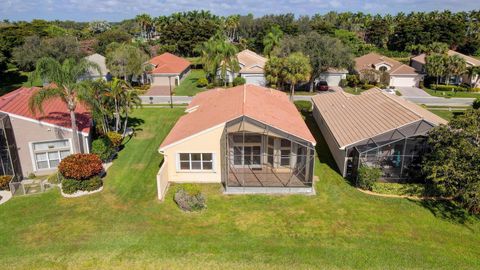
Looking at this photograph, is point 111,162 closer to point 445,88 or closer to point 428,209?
point 428,209

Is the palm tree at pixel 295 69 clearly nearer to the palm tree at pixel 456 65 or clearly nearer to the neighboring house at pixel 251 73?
the neighboring house at pixel 251 73

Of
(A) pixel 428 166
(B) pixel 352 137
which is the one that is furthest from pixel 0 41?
(A) pixel 428 166

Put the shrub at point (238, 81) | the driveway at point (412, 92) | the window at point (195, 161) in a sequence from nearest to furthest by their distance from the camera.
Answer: the window at point (195, 161), the driveway at point (412, 92), the shrub at point (238, 81)

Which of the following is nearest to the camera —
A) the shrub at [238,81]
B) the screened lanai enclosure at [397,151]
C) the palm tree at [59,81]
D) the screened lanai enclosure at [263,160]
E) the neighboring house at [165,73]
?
the palm tree at [59,81]

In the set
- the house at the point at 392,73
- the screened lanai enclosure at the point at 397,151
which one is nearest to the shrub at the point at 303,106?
the screened lanai enclosure at the point at 397,151

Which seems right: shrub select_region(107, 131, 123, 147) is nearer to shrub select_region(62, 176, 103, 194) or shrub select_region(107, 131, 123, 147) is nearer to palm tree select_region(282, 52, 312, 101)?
shrub select_region(62, 176, 103, 194)

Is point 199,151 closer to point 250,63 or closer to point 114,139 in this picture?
point 114,139

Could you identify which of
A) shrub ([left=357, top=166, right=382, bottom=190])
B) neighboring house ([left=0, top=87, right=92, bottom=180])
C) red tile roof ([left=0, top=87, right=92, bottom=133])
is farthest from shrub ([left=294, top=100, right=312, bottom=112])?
neighboring house ([left=0, top=87, right=92, bottom=180])
